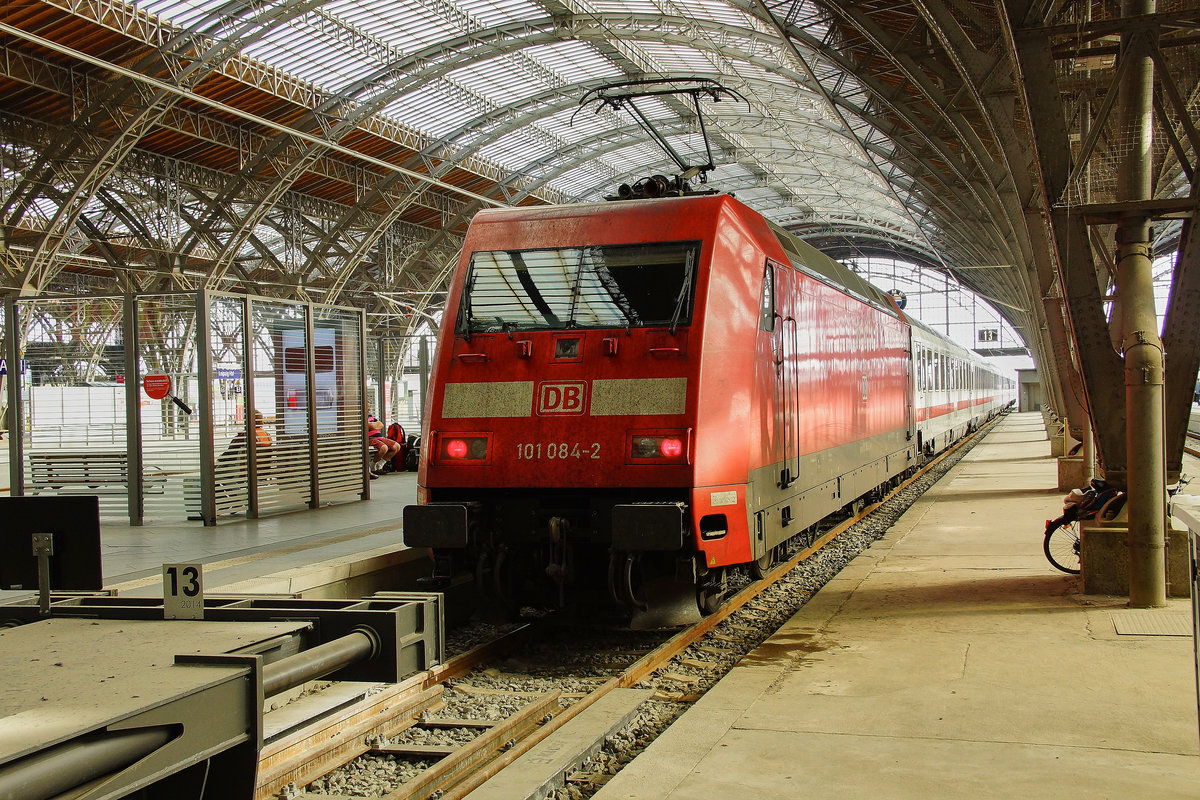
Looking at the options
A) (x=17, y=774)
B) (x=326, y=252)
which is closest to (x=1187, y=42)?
(x=17, y=774)

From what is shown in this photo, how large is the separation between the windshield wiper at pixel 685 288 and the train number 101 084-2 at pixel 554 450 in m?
1.03

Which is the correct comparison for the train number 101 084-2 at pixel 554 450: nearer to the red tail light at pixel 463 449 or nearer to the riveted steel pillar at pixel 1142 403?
the red tail light at pixel 463 449

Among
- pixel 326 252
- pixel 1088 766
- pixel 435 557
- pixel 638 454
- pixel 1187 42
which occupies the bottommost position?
pixel 1088 766

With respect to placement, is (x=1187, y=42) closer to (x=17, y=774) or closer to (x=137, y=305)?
(x=17, y=774)

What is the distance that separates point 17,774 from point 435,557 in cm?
532

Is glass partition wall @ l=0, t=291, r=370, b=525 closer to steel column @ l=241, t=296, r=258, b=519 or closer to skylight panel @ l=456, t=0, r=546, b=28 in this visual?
steel column @ l=241, t=296, r=258, b=519

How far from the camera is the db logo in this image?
7.62 meters

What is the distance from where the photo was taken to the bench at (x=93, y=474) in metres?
13.5

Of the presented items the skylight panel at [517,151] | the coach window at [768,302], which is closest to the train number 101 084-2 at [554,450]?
the coach window at [768,302]

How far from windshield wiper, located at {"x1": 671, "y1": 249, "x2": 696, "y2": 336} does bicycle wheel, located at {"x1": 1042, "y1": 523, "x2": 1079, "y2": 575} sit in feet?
14.3

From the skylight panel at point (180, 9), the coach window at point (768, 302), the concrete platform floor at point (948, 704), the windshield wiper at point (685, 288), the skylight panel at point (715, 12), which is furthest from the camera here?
the skylight panel at point (715, 12)

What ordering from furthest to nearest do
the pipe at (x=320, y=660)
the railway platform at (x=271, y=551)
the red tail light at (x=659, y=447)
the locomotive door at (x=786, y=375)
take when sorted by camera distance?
1. the locomotive door at (x=786, y=375)
2. the railway platform at (x=271, y=551)
3. the red tail light at (x=659, y=447)
4. the pipe at (x=320, y=660)

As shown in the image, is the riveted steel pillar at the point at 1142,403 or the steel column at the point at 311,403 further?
the steel column at the point at 311,403

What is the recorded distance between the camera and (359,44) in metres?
28.9
